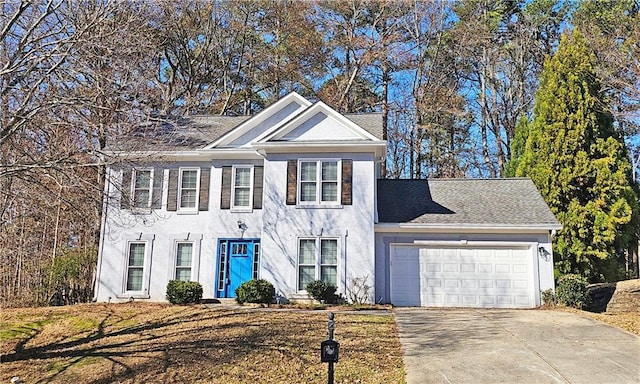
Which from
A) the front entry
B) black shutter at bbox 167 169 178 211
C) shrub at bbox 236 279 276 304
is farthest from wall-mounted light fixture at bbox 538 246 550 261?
black shutter at bbox 167 169 178 211

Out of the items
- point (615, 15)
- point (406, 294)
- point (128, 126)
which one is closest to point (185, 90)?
point (128, 126)

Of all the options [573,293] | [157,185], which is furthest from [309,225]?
[573,293]

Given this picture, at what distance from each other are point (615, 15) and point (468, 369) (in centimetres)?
2067

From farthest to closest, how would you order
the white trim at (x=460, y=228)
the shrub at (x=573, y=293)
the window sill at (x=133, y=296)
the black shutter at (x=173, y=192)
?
the black shutter at (x=173, y=192), the window sill at (x=133, y=296), the white trim at (x=460, y=228), the shrub at (x=573, y=293)

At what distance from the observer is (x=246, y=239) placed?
1577 centimetres

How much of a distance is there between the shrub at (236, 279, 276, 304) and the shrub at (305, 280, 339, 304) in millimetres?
1178

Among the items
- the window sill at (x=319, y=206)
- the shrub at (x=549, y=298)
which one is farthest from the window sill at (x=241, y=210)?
the shrub at (x=549, y=298)

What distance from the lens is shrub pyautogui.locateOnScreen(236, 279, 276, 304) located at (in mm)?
14203

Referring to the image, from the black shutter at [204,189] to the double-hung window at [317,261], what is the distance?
3653 mm

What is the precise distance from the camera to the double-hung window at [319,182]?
15266mm

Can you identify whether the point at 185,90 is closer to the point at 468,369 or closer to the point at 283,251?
the point at 283,251

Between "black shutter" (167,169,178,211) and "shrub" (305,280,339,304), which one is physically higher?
"black shutter" (167,169,178,211)

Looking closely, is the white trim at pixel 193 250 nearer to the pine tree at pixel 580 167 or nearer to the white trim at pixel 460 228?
the white trim at pixel 460 228

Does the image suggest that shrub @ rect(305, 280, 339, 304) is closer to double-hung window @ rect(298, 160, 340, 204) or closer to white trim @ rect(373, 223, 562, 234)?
white trim @ rect(373, 223, 562, 234)
